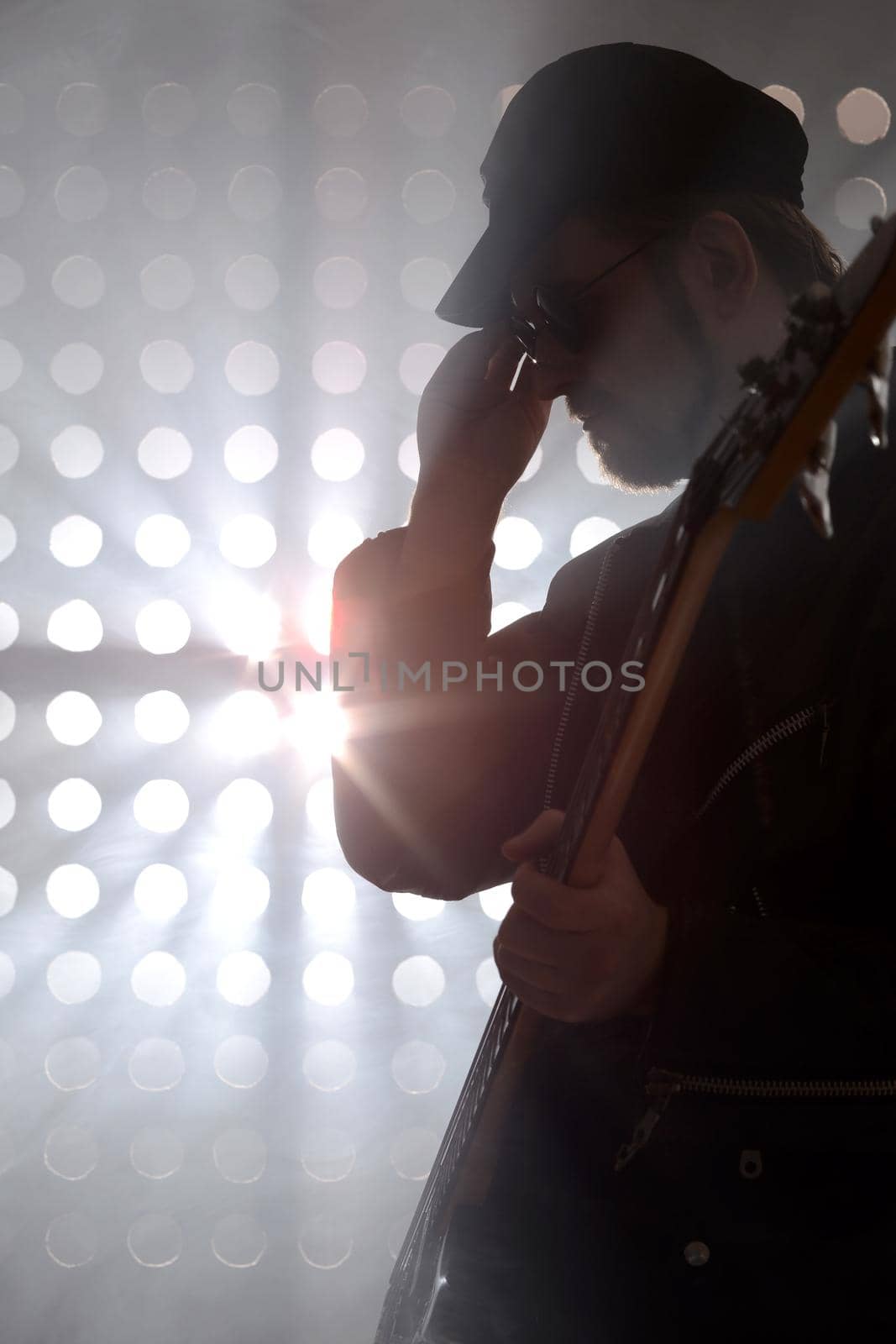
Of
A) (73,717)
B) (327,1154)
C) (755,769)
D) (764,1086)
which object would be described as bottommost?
(327,1154)

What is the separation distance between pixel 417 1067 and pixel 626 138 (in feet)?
4.17

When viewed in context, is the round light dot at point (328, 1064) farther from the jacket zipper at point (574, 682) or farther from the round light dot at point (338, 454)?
the round light dot at point (338, 454)

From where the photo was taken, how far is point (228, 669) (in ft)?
3.80

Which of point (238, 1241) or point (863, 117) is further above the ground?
point (863, 117)

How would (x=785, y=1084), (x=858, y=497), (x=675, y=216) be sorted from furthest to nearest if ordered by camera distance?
1. (x=675, y=216)
2. (x=858, y=497)
3. (x=785, y=1084)

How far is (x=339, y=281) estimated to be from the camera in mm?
1096

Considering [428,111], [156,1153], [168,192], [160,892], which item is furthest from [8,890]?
[428,111]

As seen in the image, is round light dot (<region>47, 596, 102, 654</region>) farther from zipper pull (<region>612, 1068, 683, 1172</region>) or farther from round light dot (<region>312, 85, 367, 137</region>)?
zipper pull (<region>612, 1068, 683, 1172</region>)

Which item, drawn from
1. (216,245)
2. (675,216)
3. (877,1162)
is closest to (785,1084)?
(877,1162)

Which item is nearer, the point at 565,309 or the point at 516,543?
the point at 565,309

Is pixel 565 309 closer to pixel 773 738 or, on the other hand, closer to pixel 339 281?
pixel 339 281

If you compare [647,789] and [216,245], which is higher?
[216,245]

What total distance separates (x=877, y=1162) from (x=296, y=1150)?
3.38ft

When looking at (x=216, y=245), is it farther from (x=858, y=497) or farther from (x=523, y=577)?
(x=858, y=497)
